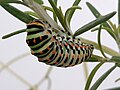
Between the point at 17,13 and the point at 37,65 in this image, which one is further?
the point at 37,65

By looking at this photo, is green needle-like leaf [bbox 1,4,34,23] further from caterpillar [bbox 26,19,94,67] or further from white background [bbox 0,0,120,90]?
white background [bbox 0,0,120,90]

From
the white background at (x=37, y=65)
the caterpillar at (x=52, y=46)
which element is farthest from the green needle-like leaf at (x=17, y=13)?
the white background at (x=37, y=65)

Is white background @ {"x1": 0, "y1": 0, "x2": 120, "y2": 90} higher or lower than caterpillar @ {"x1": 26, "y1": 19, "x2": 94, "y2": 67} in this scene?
lower

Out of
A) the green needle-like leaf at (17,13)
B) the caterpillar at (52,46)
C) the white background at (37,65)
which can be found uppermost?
the green needle-like leaf at (17,13)

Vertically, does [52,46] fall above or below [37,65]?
above

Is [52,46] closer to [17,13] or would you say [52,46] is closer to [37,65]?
[17,13]

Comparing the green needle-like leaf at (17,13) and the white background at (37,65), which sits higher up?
the green needle-like leaf at (17,13)

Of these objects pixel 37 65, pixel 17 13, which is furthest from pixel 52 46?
pixel 37 65

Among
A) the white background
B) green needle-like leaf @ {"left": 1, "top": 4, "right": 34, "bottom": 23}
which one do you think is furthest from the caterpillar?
the white background

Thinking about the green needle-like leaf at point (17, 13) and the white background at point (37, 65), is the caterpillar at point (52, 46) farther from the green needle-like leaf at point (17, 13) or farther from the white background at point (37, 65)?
the white background at point (37, 65)
